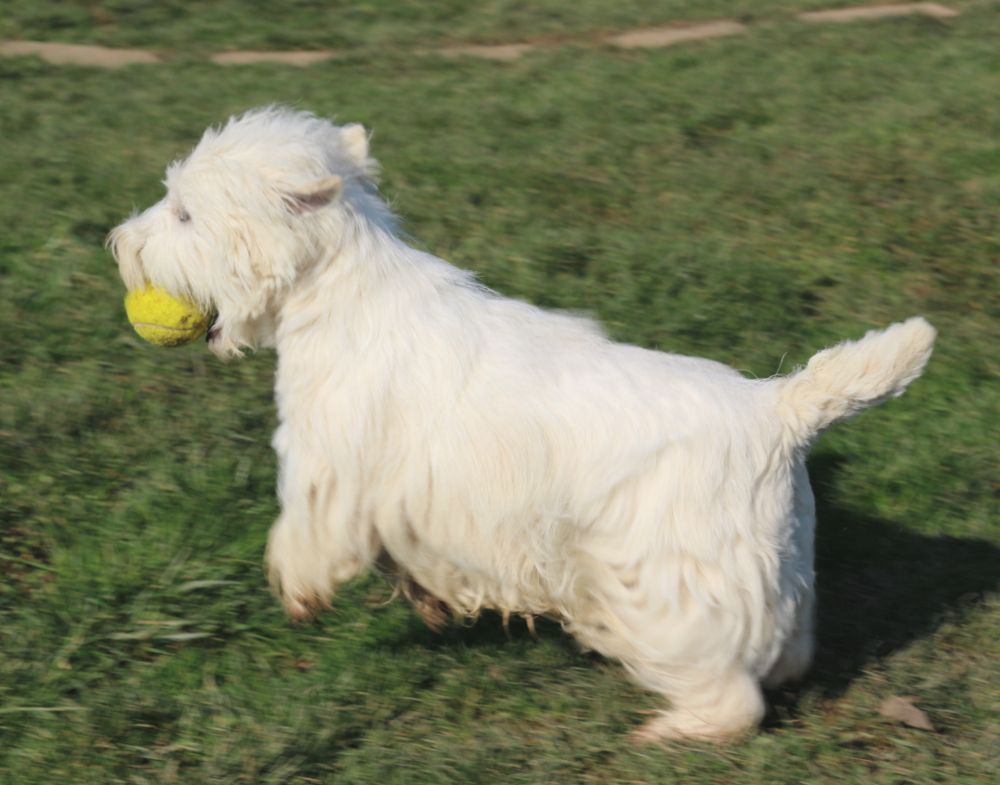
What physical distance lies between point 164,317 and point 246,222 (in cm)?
61

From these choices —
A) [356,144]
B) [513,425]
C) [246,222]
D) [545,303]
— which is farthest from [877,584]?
[246,222]

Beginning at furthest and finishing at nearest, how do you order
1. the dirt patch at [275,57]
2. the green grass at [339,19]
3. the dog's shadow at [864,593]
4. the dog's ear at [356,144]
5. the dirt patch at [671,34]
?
the dirt patch at [671,34] < the green grass at [339,19] < the dirt patch at [275,57] < the dog's shadow at [864,593] < the dog's ear at [356,144]

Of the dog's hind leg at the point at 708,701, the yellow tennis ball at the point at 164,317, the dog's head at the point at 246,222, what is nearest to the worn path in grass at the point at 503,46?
the yellow tennis ball at the point at 164,317

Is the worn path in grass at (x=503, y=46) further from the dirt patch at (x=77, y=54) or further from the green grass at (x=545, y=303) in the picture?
the green grass at (x=545, y=303)

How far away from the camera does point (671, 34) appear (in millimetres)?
11750

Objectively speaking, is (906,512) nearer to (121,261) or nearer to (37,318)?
(121,261)

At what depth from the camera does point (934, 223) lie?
8008 millimetres

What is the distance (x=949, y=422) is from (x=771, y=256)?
1.71 m

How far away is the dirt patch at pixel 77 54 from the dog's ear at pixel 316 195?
6.93 meters

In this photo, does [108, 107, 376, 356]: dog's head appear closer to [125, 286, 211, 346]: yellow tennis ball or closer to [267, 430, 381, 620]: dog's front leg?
[125, 286, 211, 346]: yellow tennis ball

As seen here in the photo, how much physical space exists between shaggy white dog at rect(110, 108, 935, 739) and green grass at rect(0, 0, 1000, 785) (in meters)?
0.49

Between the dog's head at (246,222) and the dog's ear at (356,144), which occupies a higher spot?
the dog's ear at (356,144)

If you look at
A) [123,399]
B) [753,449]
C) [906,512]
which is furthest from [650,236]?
[753,449]

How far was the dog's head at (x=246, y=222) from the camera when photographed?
162 inches
